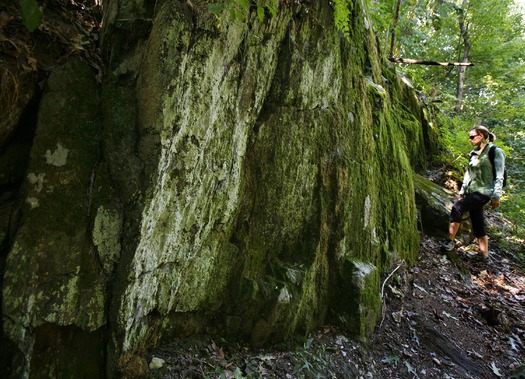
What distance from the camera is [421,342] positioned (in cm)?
442

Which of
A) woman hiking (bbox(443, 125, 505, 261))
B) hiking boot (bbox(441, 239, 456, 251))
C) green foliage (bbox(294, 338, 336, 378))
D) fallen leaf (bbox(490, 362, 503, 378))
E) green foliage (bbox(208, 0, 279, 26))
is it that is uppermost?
green foliage (bbox(208, 0, 279, 26))

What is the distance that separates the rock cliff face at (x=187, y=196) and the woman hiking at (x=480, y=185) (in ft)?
11.6

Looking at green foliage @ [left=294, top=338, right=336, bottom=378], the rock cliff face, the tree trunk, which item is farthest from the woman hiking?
the tree trunk

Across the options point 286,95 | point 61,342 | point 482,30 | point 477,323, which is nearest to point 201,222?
point 61,342

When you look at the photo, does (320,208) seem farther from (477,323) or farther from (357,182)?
(477,323)

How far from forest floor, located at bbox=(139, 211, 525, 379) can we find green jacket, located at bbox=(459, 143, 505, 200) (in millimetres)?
1410

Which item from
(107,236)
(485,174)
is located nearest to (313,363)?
(107,236)

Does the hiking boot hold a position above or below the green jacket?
below

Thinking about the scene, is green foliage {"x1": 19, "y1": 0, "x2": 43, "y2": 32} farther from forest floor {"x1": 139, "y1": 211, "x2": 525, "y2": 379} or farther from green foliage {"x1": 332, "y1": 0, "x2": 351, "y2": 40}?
green foliage {"x1": 332, "y1": 0, "x2": 351, "y2": 40}

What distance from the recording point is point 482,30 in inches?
511

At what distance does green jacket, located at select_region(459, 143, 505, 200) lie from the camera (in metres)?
6.13

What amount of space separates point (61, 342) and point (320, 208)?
2.92 metres

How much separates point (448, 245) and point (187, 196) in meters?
6.22

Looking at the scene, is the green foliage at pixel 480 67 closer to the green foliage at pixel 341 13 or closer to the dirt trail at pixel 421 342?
the dirt trail at pixel 421 342
